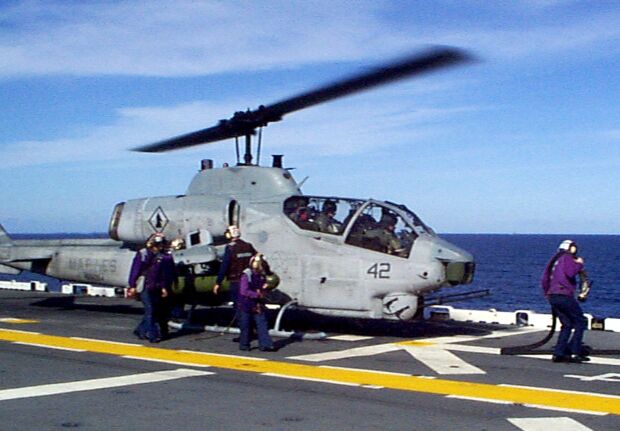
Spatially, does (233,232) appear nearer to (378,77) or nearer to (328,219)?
(328,219)

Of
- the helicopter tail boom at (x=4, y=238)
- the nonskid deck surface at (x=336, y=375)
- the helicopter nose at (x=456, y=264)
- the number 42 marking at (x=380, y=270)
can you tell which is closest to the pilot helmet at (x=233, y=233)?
the nonskid deck surface at (x=336, y=375)

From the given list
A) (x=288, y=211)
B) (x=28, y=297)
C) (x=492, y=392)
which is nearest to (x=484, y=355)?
(x=492, y=392)

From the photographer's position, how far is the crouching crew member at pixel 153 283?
1415cm

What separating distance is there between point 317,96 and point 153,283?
4.27 meters

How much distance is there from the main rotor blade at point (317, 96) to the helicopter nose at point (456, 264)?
10.7 ft

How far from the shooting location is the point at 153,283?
46.5 ft

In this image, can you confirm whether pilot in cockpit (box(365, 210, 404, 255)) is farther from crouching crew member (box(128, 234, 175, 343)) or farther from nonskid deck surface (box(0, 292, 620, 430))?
crouching crew member (box(128, 234, 175, 343))

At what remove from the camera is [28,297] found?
78.7ft

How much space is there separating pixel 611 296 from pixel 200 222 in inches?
1775

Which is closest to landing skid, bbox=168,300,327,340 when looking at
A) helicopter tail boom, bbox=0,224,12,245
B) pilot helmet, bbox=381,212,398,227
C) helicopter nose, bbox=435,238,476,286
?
pilot helmet, bbox=381,212,398,227

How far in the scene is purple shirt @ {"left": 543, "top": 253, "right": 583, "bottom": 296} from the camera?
40.0 ft

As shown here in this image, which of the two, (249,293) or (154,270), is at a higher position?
(154,270)

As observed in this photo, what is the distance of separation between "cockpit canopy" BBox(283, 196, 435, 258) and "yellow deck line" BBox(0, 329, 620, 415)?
3435 millimetres

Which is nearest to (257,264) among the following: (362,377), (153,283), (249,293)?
(249,293)
